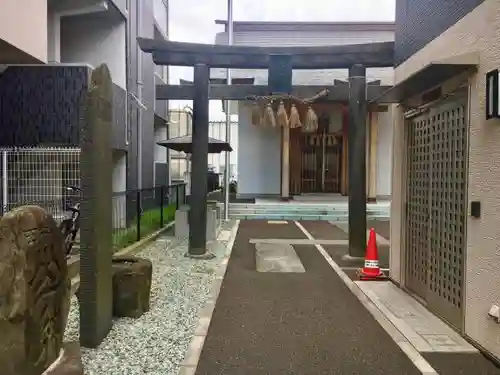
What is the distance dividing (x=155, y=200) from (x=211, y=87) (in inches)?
325

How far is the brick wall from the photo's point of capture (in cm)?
499

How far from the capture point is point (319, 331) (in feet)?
16.5

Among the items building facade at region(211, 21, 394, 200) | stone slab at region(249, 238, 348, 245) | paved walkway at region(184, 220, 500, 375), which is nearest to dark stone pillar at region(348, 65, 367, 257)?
paved walkway at region(184, 220, 500, 375)

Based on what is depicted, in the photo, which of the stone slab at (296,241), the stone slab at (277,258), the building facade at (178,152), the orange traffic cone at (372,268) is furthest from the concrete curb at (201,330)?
the building facade at (178,152)

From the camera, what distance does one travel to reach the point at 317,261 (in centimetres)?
929

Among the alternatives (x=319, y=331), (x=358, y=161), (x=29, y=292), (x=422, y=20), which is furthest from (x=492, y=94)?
(x=358, y=161)

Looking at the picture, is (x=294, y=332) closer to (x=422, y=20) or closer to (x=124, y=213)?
(x=422, y=20)

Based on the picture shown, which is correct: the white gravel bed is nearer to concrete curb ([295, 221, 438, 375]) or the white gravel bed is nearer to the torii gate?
the torii gate

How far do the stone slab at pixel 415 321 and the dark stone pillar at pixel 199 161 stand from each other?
3644 mm

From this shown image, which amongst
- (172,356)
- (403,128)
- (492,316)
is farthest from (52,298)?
(403,128)

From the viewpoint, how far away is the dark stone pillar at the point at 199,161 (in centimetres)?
933

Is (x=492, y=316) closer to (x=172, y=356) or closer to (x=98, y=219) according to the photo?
(x=172, y=356)

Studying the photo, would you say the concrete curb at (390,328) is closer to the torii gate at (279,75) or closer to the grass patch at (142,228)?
the torii gate at (279,75)

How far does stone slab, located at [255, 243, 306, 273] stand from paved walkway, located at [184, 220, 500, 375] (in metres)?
0.09
